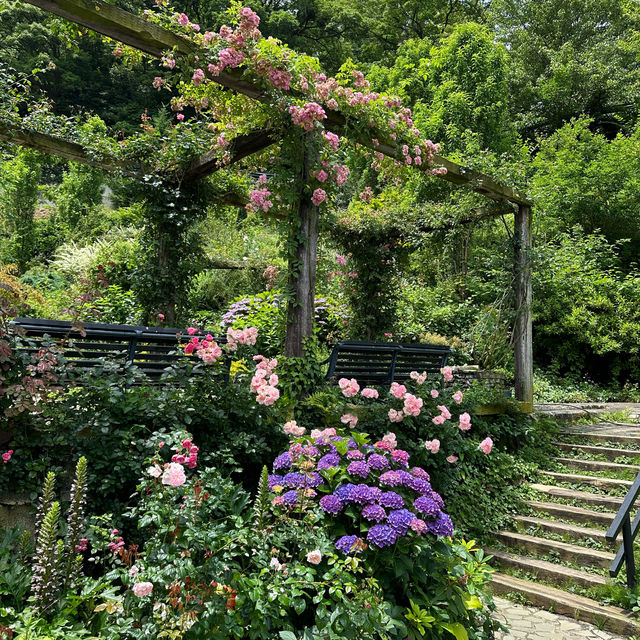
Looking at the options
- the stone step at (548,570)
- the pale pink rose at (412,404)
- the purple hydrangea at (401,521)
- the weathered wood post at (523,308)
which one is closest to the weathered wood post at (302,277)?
the pale pink rose at (412,404)

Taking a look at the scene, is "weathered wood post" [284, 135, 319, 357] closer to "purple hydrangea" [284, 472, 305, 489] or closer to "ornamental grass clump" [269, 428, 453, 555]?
"ornamental grass clump" [269, 428, 453, 555]

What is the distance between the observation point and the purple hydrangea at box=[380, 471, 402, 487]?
2.42m

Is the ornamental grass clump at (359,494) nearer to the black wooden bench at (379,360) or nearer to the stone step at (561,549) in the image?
the black wooden bench at (379,360)

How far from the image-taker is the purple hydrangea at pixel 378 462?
2.50 m

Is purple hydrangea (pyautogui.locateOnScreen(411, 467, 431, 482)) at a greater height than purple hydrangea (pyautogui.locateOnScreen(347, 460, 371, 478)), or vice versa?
purple hydrangea (pyautogui.locateOnScreen(347, 460, 371, 478))

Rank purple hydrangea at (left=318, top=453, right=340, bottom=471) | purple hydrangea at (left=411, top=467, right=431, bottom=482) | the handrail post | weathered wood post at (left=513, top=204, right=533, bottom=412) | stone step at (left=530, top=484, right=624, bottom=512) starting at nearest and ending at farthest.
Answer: purple hydrangea at (left=318, top=453, right=340, bottom=471), purple hydrangea at (left=411, top=467, right=431, bottom=482), the handrail post, stone step at (left=530, top=484, right=624, bottom=512), weathered wood post at (left=513, top=204, right=533, bottom=412)

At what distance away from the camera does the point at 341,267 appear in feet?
28.4

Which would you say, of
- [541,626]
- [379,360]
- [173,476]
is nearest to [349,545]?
[173,476]

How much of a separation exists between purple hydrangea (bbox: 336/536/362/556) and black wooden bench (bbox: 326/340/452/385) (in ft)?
7.80

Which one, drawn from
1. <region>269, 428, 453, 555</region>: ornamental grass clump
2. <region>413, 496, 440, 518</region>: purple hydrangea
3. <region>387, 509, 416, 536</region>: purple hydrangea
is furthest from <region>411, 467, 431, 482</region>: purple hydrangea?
<region>387, 509, 416, 536</region>: purple hydrangea

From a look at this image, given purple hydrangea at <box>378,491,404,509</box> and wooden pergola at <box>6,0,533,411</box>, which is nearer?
purple hydrangea at <box>378,491,404,509</box>

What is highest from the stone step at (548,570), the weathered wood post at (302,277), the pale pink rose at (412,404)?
the weathered wood post at (302,277)

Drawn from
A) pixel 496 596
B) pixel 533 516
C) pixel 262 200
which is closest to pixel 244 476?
pixel 496 596

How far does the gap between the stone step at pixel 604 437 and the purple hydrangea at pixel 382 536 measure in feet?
15.3
